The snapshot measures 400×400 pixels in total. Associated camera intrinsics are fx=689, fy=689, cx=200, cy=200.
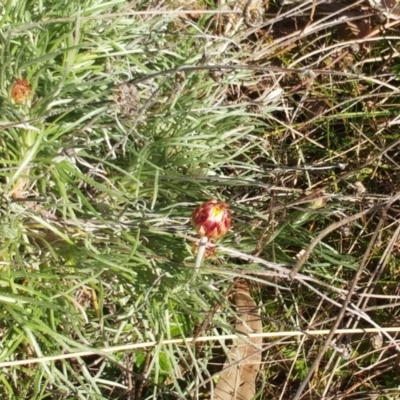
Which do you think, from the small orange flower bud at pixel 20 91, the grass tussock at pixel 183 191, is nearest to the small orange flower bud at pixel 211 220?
the grass tussock at pixel 183 191

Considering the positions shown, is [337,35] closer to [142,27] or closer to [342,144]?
[342,144]

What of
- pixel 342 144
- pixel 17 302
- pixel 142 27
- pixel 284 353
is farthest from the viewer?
pixel 342 144

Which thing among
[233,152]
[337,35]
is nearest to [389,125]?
[337,35]

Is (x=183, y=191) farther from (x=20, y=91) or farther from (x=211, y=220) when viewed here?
(x=20, y=91)

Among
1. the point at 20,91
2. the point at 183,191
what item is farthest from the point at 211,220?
the point at 20,91

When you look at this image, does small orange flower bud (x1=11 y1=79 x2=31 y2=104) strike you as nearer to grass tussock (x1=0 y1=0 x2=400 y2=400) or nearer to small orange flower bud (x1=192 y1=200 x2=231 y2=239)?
grass tussock (x1=0 y1=0 x2=400 y2=400)

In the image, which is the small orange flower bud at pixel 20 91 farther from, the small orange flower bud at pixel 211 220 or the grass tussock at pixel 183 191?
the small orange flower bud at pixel 211 220
